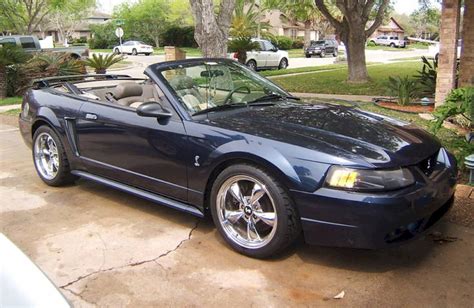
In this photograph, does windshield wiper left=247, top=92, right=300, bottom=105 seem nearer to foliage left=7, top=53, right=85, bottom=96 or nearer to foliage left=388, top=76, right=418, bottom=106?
foliage left=388, top=76, right=418, bottom=106

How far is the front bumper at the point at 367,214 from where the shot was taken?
318 cm

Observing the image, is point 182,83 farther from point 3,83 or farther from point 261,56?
point 261,56

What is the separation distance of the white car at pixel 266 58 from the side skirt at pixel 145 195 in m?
19.4

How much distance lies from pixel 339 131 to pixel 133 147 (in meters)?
1.81

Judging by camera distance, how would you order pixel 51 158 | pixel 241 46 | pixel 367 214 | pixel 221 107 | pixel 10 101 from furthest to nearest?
pixel 241 46
pixel 10 101
pixel 51 158
pixel 221 107
pixel 367 214

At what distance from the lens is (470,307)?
3.05m

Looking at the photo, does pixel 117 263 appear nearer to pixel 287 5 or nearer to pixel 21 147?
pixel 21 147

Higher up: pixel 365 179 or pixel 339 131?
pixel 339 131

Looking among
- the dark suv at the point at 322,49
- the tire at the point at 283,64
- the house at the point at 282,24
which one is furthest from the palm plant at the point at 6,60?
the house at the point at 282,24

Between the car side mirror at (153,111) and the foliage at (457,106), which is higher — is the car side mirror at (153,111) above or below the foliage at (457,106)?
above

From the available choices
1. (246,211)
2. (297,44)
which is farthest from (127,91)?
(297,44)

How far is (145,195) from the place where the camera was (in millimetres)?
4391

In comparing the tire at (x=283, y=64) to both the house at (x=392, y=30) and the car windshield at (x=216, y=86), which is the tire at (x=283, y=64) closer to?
the car windshield at (x=216, y=86)

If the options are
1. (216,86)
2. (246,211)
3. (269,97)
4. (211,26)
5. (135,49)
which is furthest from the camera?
(135,49)
